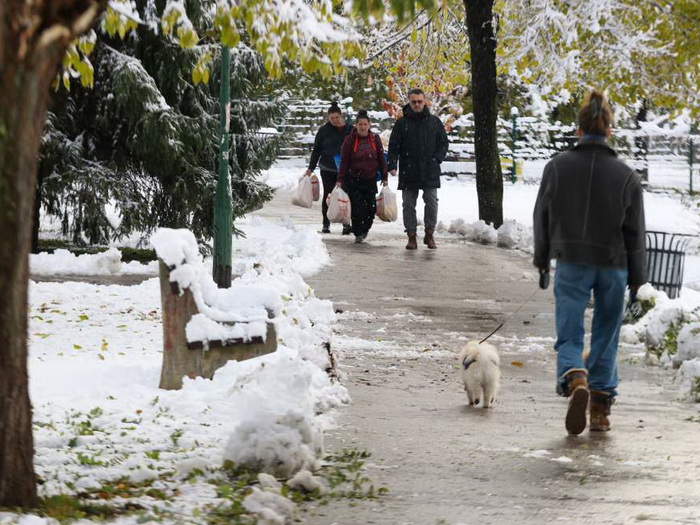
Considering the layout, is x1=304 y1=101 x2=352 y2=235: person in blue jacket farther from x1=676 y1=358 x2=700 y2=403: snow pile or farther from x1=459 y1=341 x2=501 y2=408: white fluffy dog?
x1=459 y1=341 x2=501 y2=408: white fluffy dog

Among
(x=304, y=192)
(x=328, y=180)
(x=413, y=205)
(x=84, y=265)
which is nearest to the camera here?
(x=84, y=265)

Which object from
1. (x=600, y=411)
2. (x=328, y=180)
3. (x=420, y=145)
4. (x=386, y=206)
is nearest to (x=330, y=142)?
(x=328, y=180)

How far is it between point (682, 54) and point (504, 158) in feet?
61.7

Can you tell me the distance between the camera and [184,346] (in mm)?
8391

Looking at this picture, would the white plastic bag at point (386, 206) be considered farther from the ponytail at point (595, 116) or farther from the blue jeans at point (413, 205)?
the ponytail at point (595, 116)

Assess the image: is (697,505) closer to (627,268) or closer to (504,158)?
(627,268)

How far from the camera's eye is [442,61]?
2755cm

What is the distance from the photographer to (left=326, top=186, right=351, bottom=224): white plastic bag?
63.2 feet

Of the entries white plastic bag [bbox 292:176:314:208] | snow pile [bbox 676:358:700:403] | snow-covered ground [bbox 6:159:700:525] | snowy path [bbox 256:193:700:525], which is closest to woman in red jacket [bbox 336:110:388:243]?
white plastic bag [bbox 292:176:314:208]

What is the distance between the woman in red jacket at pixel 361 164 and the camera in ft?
62.1

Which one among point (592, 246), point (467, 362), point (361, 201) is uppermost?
point (361, 201)

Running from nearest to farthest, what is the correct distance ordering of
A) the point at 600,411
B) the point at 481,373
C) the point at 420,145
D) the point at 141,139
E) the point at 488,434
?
1. the point at 488,434
2. the point at 600,411
3. the point at 481,373
4. the point at 141,139
5. the point at 420,145

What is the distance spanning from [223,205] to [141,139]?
2.81m

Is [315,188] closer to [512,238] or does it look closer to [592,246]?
[512,238]
